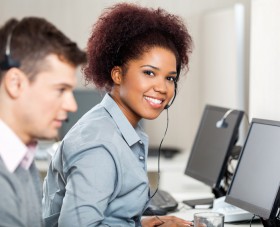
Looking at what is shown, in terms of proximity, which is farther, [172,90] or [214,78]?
[214,78]

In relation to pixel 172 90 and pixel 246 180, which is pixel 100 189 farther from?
pixel 246 180

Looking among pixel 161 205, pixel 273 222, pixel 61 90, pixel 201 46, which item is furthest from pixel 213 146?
pixel 201 46

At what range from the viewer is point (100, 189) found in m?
1.64

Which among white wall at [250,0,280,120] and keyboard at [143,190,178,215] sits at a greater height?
white wall at [250,0,280,120]

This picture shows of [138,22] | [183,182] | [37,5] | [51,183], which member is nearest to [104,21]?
[138,22]

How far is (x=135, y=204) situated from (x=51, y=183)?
0.30 m

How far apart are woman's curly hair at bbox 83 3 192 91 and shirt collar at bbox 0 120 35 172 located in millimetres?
740

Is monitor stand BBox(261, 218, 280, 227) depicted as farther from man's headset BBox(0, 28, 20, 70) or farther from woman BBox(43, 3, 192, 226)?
man's headset BBox(0, 28, 20, 70)

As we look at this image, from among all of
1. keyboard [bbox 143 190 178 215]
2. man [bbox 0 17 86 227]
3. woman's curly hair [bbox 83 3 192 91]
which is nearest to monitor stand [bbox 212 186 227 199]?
keyboard [bbox 143 190 178 215]

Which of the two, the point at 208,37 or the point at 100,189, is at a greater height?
the point at 208,37

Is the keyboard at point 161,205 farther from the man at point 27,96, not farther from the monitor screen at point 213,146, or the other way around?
the man at point 27,96

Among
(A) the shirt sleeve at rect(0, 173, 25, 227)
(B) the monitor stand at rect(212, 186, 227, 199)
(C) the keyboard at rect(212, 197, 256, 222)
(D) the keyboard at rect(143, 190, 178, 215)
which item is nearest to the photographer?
(A) the shirt sleeve at rect(0, 173, 25, 227)

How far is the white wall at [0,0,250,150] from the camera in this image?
449 centimetres

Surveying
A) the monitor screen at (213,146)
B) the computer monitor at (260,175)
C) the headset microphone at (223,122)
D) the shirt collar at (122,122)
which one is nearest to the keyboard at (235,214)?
the computer monitor at (260,175)
